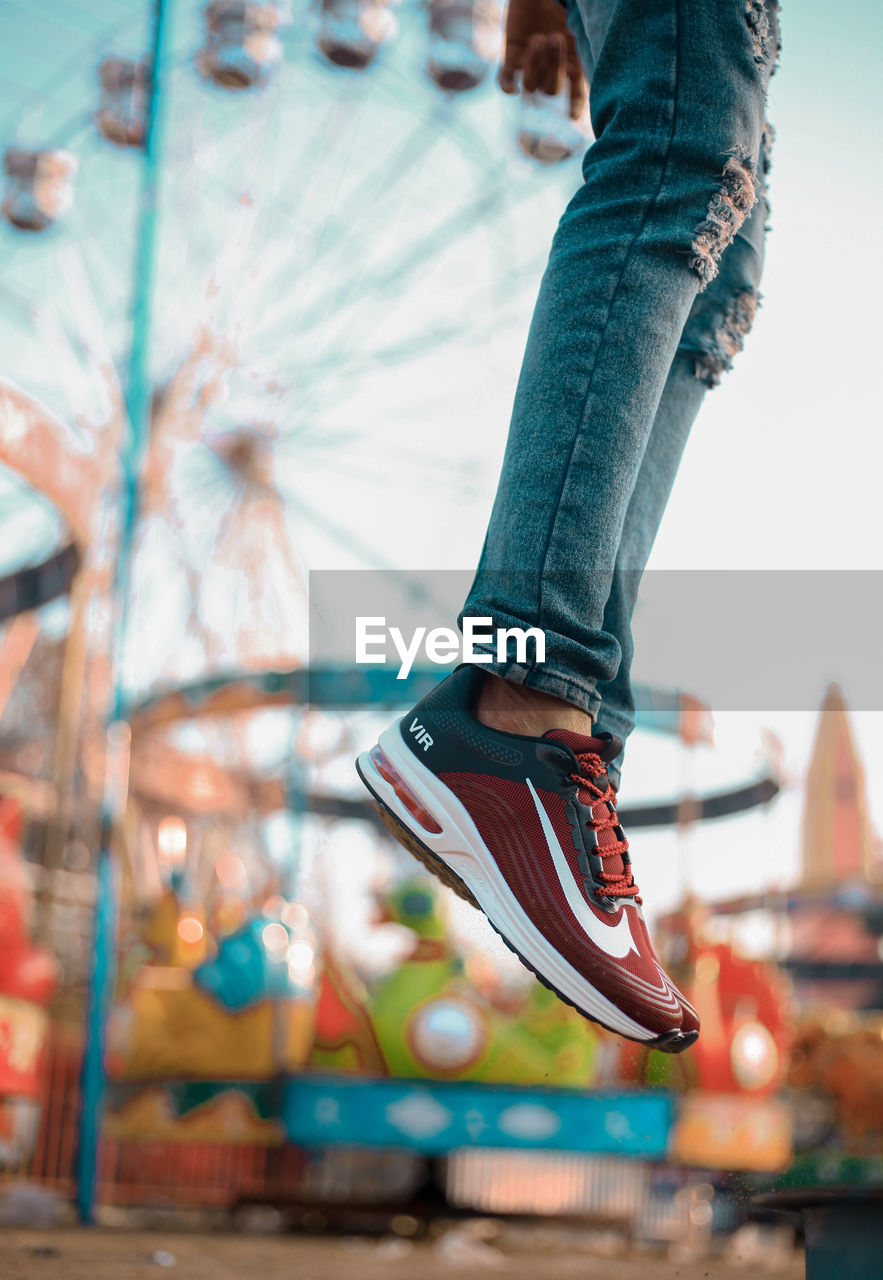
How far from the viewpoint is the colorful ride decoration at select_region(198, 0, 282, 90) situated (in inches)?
330

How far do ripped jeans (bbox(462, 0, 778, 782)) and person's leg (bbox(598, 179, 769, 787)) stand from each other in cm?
12

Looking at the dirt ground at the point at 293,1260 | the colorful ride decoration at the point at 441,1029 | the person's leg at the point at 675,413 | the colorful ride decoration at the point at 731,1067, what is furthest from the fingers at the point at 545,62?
the colorful ride decoration at the point at 731,1067

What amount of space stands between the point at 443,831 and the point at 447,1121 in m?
3.07

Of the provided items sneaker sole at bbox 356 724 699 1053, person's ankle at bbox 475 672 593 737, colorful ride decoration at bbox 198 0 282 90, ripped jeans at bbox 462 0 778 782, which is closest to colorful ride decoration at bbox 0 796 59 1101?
sneaker sole at bbox 356 724 699 1053

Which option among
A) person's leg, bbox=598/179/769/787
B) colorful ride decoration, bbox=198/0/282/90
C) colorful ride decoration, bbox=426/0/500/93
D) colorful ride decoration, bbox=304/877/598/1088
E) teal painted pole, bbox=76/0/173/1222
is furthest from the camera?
colorful ride decoration, bbox=198/0/282/90

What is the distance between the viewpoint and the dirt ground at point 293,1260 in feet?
6.84

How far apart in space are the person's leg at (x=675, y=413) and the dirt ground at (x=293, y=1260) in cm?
127

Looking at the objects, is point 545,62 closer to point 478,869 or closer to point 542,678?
point 542,678

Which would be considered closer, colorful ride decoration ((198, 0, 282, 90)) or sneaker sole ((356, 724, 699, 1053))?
sneaker sole ((356, 724, 699, 1053))

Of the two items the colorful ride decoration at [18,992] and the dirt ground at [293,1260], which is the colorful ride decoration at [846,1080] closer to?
the dirt ground at [293,1260]

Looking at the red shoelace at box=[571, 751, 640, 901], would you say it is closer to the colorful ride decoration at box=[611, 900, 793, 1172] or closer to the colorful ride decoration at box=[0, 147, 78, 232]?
the colorful ride decoration at box=[611, 900, 793, 1172]

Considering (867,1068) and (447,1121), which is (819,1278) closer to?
(447,1121)

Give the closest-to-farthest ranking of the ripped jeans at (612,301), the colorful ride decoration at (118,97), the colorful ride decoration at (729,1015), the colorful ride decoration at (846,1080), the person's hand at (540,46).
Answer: the ripped jeans at (612,301)
the person's hand at (540,46)
the colorful ride decoration at (729,1015)
the colorful ride decoration at (846,1080)
the colorful ride decoration at (118,97)

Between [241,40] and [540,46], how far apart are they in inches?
318
